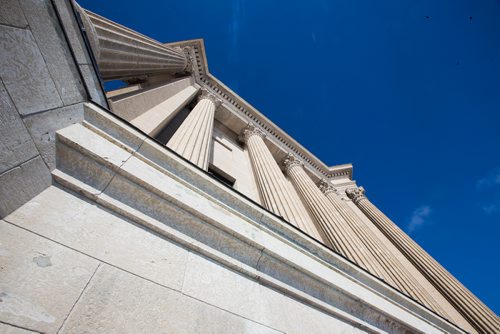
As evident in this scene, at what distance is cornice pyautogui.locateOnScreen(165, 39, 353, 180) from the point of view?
1644cm

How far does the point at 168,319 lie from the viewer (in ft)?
6.30

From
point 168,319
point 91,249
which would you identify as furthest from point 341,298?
point 91,249

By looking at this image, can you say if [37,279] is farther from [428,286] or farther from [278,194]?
[428,286]

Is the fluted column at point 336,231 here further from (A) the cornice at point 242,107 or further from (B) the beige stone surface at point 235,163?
(A) the cornice at point 242,107

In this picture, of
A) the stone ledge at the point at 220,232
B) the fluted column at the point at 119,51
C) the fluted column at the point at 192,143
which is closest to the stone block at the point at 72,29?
the stone ledge at the point at 220,232

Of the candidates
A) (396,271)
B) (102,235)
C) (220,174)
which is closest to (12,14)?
(102,235)

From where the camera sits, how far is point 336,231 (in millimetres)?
9133

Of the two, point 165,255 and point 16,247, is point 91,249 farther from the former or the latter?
point 165,255

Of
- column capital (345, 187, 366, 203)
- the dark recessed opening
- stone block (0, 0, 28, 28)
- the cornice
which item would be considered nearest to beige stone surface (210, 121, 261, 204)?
the dark recessed opening

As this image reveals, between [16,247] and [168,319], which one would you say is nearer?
[16,247]

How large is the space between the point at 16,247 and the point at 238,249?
2244 mm

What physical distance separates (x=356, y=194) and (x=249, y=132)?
36.6ft

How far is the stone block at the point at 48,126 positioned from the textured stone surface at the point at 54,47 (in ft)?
0.55

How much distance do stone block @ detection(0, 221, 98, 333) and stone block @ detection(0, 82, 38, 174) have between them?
498mm
